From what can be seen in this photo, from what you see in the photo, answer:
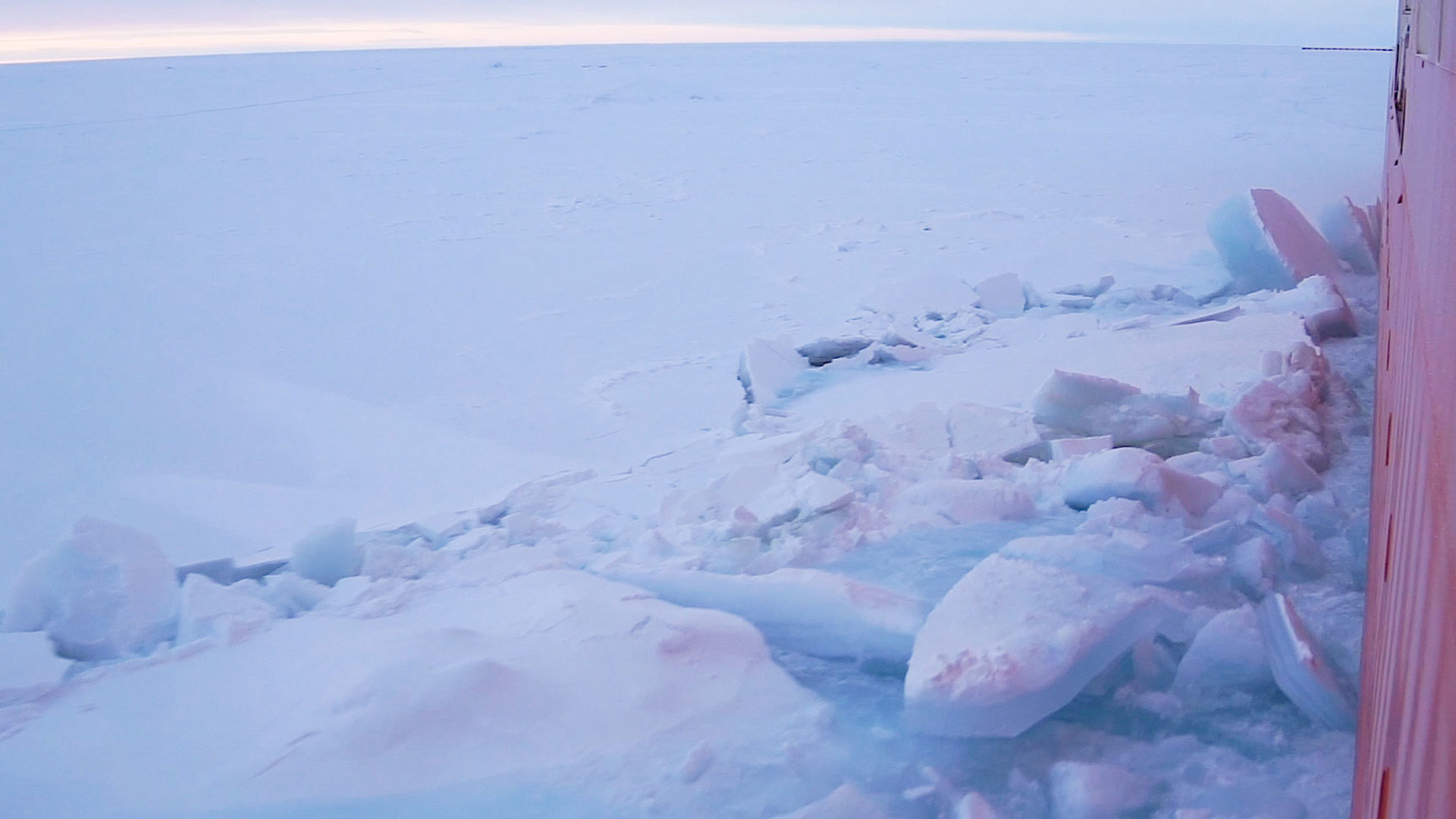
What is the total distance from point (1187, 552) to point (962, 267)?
313 centimetres

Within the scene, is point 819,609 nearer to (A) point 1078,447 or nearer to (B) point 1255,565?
(B) point 1255,565

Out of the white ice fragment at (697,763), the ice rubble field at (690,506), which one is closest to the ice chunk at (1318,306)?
the ice rubble field at (690,506)

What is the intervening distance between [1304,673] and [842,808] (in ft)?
2.34

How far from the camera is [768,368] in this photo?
11.3ft

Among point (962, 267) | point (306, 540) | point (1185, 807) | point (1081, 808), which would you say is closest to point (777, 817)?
point (1081, 808)

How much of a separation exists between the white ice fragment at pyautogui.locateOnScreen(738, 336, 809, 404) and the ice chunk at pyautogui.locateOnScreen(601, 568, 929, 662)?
1302 mm

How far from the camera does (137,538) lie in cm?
213

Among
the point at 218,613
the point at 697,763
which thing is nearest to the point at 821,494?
the point at 697,763

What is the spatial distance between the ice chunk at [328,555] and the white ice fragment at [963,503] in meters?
1.17

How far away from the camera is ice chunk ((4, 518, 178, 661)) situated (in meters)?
1.98

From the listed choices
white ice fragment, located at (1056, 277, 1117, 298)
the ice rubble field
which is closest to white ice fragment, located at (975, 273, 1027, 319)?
the ice rubble field

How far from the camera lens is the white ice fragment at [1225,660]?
1.63 metres

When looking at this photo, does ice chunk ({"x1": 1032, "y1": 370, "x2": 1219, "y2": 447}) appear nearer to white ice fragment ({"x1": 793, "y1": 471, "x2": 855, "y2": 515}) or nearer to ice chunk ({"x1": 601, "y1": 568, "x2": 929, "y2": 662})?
white ice fragment ({"x1": 793, "y1": 471, "x2": 855, "y2": 515})

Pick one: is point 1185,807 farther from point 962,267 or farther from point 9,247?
point 9,247
